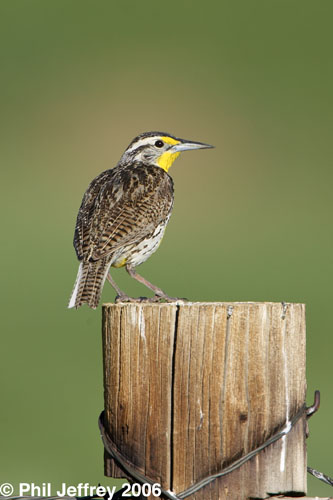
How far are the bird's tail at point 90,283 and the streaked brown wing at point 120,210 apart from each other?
0.04m

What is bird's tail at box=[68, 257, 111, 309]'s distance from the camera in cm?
438

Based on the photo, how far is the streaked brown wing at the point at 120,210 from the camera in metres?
4.73

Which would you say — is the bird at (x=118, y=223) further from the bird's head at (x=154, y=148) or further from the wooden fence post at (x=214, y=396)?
the wooden fence post at (x=214, y=396)

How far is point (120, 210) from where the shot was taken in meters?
4.87

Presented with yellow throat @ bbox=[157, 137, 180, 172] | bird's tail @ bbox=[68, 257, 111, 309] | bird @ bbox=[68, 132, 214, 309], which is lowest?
bird's tail @ bbox=[68, 257, 111, 309]

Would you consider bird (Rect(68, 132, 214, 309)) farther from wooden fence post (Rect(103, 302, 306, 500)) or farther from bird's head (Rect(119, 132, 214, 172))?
wooden fence post (Rect(103, 302, 306, 500))

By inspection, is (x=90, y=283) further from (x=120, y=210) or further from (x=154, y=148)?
(x=154, y=148)

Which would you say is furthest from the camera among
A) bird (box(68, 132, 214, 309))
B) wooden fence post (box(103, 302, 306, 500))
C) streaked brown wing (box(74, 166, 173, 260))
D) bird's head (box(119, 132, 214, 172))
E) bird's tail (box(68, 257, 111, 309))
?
bird's head (box(119, 132, 214, 172))

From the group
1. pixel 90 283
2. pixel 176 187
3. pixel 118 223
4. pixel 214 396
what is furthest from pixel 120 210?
pixel 176 187

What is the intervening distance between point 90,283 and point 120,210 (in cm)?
49

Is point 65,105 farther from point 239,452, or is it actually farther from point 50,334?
point 239,452

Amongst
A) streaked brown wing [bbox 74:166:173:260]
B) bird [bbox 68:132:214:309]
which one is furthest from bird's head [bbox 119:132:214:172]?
streaked brown wing [bbox 74:166:173:260]

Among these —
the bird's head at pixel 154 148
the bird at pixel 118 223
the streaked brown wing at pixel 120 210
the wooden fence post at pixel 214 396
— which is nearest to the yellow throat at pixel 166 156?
the bird's head at pixel 154 148

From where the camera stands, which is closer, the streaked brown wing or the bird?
the bird
